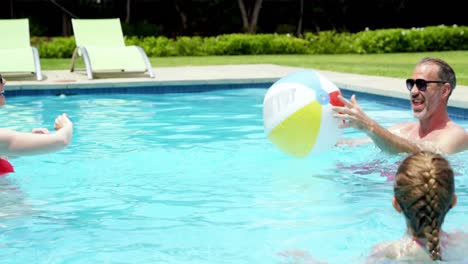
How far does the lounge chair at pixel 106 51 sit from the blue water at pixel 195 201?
4894mm

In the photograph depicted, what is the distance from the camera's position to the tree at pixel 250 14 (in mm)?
27297

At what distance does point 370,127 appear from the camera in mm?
5383

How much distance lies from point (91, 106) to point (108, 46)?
3768 millimetres

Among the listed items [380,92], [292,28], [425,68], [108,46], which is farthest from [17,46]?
[292,28]

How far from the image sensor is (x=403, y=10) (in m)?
28.2

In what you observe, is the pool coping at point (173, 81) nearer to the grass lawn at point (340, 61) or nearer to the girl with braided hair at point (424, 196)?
the grass lawn at point (340, 61)

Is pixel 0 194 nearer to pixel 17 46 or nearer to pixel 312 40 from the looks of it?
pixel 17 46

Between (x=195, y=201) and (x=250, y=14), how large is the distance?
73.5ft

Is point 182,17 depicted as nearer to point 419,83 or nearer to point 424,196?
point 419,83

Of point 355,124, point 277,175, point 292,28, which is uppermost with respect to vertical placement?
point 355,124

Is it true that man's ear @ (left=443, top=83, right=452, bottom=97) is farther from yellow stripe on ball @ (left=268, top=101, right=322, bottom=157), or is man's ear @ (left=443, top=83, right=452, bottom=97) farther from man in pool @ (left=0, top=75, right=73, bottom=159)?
man in pool @ (left=0, top=75, right=73, bottom=159)

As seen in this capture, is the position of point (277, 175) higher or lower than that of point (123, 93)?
higher

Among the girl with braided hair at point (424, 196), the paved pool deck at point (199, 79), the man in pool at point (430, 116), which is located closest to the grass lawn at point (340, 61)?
the paved pool deck at point (199, 79)

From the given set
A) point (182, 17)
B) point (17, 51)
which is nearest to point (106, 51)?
point (17, 51)
